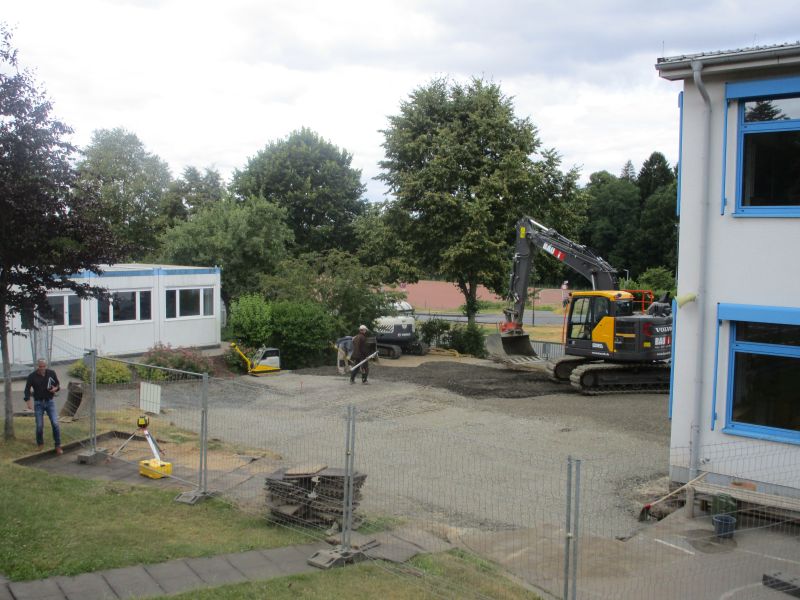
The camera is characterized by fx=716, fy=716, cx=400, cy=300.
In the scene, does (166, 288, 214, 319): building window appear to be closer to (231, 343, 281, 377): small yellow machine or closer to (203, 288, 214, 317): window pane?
(203, 288, 214, 317): window pane

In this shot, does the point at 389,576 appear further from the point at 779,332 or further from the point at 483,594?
the point at 779,332

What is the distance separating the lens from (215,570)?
7.30 m

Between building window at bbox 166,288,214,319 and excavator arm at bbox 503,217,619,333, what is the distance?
11218 mm

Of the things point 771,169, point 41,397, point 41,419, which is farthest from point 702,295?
point 41,419

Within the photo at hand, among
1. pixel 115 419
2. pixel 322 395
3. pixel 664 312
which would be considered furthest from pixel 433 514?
pixel 664 312

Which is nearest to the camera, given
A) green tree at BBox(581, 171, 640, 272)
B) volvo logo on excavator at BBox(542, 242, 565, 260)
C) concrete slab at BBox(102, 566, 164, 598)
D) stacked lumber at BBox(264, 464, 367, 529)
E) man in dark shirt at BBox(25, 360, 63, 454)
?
concrete slab at BBox(102, 566, 164, 598)

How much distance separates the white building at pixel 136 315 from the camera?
22.6m

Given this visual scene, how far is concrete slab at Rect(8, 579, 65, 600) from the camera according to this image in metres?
6.50

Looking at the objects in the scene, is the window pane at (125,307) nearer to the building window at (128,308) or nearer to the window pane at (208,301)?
the building window at (128,308)

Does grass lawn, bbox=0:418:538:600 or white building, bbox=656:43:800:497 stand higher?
white building, bbox=656:43:800:497

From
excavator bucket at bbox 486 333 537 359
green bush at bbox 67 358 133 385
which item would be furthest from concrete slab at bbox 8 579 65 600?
excavator bucket at bbox 486 333 537 359

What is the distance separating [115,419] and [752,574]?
1211 cm

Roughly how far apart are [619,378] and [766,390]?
11857 millimetres

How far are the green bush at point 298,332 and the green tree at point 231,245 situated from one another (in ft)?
22.2
